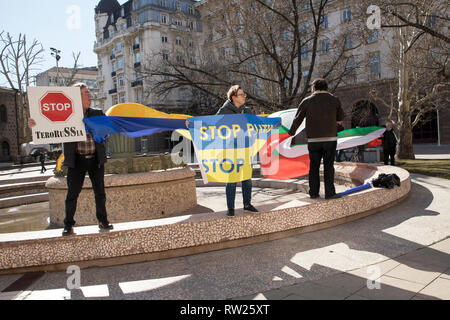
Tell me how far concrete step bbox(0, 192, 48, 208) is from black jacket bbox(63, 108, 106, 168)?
7.65m

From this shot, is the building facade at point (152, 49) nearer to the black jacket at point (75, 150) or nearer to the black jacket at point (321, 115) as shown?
the black jacket at point (321, 115)

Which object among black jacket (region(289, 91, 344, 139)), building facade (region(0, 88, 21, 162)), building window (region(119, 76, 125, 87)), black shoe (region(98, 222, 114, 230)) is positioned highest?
building window (region(119, 76, 125, 87))

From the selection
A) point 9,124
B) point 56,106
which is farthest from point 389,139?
point 9,124

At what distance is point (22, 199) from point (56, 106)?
8104mm

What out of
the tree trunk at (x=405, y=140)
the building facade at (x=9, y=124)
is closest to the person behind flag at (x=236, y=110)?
the tree trunk at (x=405, y=140)

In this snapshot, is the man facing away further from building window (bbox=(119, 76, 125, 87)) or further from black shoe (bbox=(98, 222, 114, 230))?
building window (bbox=(119, 76, 125, 87))

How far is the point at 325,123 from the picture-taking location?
5672mm

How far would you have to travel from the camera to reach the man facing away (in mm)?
4707

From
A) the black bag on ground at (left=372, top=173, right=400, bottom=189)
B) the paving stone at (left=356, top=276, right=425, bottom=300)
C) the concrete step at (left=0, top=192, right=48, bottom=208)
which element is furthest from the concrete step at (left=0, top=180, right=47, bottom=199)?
the paving stone at (left=356, top=276, right=425, bottom=300)

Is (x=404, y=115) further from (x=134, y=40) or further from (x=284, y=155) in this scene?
(x=134, y=40)

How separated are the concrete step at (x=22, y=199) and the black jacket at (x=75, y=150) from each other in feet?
25.1

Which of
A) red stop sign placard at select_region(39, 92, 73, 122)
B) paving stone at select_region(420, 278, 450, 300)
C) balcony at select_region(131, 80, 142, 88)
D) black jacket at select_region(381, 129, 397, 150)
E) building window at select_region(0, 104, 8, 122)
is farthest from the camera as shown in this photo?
balcony at select_region(131, 80, 142, 88)
